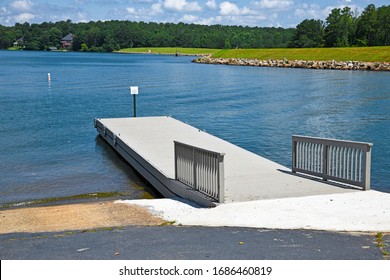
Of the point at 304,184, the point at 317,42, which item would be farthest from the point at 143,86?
the point at 317,42

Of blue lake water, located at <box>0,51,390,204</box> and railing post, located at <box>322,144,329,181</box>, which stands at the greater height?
railing post, located at <box>322,144,329,181</box>

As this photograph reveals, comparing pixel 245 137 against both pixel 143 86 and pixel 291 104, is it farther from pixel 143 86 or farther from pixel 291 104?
pixel 143 86

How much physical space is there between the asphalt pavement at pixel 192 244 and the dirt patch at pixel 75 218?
2.35 feet

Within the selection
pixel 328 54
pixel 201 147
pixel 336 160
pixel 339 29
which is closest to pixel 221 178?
pixel 336 160

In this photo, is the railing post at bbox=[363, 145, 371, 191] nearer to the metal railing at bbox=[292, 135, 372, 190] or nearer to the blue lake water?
the metal railing at bbox=[292, 135, 372, 190]

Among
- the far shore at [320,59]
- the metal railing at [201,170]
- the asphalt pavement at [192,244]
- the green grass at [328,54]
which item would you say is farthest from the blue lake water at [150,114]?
the green grass at [328,54]

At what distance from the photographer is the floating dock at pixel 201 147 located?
39.9 feet

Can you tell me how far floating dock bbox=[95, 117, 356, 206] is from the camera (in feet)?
39.9

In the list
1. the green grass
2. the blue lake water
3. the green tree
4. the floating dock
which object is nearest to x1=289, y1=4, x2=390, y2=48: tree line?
the green tree

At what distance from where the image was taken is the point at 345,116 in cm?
3516

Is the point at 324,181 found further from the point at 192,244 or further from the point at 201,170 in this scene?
the point at 192,244

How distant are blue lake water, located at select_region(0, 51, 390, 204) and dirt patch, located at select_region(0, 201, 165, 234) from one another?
3.48m

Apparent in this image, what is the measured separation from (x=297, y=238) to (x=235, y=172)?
5.91 m

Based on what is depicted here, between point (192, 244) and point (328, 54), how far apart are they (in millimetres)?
108756
